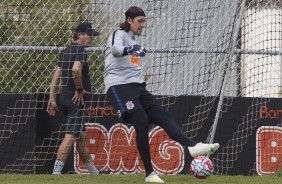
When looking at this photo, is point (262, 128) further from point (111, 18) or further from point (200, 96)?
point (111, 18)

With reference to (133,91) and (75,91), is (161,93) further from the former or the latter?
(133,91)

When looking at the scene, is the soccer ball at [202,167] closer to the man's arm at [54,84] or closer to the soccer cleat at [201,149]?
the soccer cleat at [201,149]

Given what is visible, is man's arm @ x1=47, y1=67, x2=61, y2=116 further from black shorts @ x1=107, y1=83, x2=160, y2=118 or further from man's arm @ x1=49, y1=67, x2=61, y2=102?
black shorts @ x1=107, y1=83, x2=160, y2=118

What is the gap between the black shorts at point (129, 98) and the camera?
339 inches

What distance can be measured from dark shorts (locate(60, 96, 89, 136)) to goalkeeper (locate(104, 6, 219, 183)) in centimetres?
143

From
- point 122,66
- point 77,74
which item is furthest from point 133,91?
point 77,74

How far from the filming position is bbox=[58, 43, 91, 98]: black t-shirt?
10.2 metres

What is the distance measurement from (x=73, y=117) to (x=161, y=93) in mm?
1228

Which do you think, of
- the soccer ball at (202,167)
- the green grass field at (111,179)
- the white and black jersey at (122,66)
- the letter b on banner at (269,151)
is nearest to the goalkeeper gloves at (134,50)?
the white and black jersey at (122,66)

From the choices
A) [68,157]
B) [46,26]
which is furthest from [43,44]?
[68,157]

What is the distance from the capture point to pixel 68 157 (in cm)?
1070

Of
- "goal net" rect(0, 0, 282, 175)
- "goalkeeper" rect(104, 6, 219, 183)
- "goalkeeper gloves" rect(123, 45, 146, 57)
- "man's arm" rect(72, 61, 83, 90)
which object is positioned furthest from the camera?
"goal net" rect(0, 0, 282, 175)

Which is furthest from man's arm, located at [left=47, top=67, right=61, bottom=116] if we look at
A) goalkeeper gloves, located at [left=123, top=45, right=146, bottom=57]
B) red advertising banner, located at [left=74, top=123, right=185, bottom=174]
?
goalkeeper gloves, located at [left=123, top=45, right=146, bottom=57]

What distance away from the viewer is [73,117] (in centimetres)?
1022
